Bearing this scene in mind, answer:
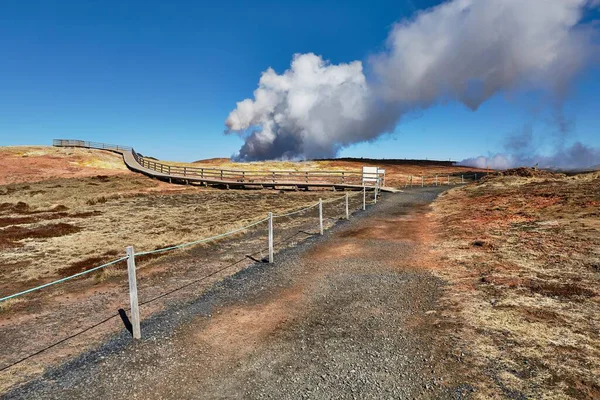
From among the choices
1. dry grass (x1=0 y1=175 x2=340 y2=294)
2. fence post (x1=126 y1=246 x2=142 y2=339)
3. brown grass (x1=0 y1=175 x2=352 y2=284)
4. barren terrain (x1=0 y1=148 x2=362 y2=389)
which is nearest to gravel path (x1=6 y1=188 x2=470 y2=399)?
fence post (x1=126 y1=246 x2=142 y2=339)

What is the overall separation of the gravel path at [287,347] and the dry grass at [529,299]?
723 mm

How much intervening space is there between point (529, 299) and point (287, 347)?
580cm

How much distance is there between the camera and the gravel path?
5.39 meters

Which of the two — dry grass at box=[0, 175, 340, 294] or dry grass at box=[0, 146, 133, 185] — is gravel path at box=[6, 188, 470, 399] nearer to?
dry grass at box=[0, 175, 340, 294]

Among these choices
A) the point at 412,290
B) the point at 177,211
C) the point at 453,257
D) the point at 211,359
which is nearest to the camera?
the point at 211,359

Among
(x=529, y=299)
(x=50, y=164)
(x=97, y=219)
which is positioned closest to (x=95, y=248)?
(x=97, y=219)

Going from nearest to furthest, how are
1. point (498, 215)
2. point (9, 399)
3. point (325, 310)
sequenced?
point (9, 399) → point (325, 310) → point (498, 215)

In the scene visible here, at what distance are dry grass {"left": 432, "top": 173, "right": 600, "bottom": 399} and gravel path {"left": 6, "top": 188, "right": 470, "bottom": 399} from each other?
723 millimetres

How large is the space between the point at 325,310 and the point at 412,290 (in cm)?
256

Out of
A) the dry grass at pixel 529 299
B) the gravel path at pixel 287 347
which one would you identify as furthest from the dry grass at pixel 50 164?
the dry grass at pixel 529 299

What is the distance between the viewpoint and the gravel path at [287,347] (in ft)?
17.7

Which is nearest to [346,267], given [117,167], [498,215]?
[498,215]

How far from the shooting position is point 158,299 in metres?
9.36

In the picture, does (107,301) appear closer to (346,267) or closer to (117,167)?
(346,267)
